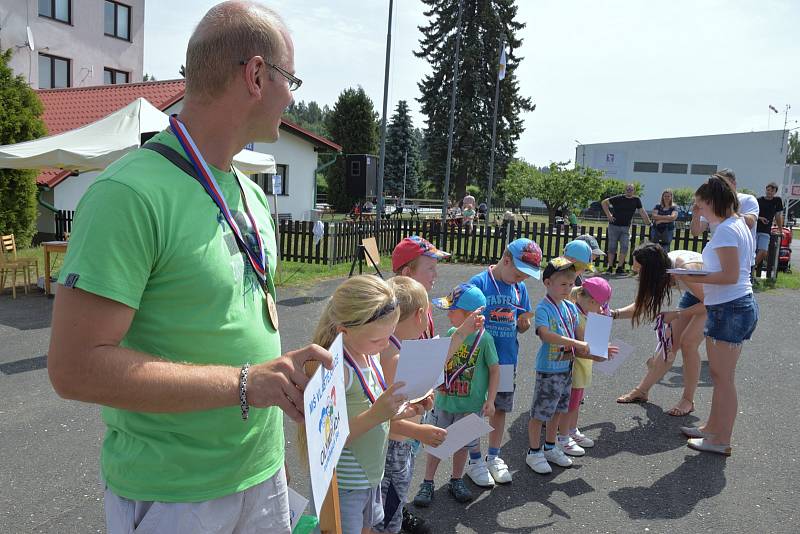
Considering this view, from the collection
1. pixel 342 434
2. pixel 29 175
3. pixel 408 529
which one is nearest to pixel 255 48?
pixel 342 434

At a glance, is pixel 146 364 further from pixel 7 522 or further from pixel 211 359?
pixel 7 522

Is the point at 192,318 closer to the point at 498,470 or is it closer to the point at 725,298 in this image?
the point at 498,470

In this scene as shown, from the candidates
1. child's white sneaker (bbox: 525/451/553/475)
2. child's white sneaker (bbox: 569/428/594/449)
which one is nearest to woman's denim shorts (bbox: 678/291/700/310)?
→ child's white sneaker (bbox: 569/428/594/449)

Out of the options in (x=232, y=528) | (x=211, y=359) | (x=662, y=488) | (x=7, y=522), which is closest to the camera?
(x=211, y=359)

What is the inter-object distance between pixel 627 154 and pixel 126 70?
185ft

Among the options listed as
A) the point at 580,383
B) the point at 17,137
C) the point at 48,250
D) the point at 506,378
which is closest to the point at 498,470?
the point at 506,378

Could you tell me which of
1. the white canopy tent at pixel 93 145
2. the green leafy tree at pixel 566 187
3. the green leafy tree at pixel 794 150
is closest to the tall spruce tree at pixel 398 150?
the green leafy tree at pixel 566 187

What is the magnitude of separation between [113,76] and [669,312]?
28.2 metres

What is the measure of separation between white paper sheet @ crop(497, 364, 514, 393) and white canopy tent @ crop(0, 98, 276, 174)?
6816 mm

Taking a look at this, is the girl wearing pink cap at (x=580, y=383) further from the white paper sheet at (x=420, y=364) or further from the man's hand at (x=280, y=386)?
the man's hand at (x=280, y=386)

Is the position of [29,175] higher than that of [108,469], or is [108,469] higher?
[29,175]

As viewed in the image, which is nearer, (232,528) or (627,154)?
(232,528)

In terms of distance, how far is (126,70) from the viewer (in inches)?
1078

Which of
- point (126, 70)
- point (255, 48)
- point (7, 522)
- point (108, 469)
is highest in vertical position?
point (126, 70)
